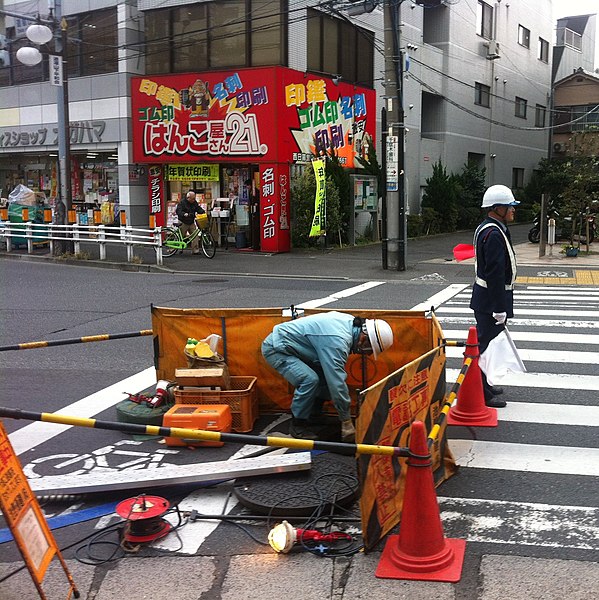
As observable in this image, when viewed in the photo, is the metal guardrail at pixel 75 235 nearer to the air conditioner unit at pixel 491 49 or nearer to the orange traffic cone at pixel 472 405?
the orange traffic cone at pixel 472 405

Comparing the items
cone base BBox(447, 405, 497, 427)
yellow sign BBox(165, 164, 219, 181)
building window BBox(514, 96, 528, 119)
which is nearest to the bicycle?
yellow sign BBox(165, 164, 219, 181)

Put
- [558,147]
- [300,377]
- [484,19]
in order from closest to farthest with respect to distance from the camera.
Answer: [300,377], [484,19], [558,147]

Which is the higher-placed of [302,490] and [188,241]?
[188,241]

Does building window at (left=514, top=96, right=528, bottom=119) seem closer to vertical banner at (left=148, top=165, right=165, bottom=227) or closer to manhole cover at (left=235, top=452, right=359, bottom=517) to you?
vertical banner at (left=148, top=165, right=165, bottom=227)

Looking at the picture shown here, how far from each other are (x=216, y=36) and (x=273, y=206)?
231 inches

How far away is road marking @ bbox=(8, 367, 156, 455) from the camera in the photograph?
236 inches

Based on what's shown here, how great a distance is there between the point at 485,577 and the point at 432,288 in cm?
1149

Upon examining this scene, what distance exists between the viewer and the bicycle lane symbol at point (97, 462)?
17.4ft

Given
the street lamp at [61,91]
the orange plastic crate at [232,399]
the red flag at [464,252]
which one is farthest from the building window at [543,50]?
the orange plastic crate at [232,399]

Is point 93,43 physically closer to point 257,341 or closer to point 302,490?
point 257,341

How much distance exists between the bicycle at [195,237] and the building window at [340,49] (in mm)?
6409

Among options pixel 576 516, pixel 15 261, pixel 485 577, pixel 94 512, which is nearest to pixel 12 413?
pixel 94 512

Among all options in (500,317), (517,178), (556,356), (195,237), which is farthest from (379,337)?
(517,178)

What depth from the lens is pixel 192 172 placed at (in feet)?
77.7
